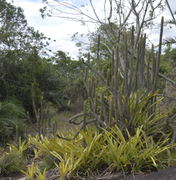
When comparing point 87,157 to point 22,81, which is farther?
point 22,81

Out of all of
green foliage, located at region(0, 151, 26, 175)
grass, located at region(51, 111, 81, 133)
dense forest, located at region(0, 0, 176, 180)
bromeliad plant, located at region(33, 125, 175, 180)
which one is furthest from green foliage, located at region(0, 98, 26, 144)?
bromeliad plant, located at region(33, 125, 175, 180)

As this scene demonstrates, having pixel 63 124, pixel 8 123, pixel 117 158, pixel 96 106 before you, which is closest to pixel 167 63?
pixel 63 124

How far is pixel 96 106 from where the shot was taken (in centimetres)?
Answer: 338

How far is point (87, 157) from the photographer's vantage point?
2963mm

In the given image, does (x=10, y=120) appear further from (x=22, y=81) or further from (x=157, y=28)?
(x=157, y=28)

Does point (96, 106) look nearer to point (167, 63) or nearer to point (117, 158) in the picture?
point (117, 158)

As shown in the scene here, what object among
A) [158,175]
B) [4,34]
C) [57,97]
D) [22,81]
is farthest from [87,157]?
[57,97]

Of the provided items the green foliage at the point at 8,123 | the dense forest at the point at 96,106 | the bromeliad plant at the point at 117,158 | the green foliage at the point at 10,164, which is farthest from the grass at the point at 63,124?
the bromeliad plant at the point at 117,158

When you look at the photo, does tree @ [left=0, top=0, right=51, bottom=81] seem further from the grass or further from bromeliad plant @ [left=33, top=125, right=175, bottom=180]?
bromeliad plant @ [left=33, top=125, right=175, bottom=180]

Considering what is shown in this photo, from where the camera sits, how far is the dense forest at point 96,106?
292cm

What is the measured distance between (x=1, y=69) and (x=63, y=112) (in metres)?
6.00

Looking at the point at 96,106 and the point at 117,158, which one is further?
the point at 96,106

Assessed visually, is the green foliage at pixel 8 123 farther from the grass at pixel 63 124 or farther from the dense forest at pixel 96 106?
the grass at pixel 63 124

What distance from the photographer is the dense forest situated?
2.92 metres
